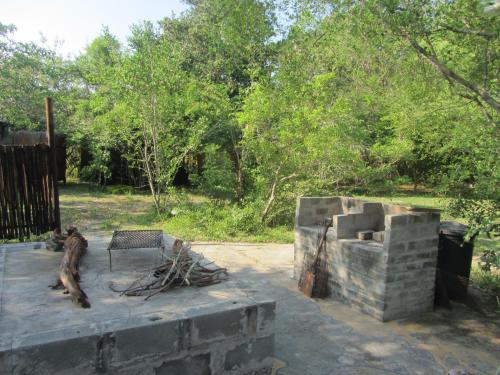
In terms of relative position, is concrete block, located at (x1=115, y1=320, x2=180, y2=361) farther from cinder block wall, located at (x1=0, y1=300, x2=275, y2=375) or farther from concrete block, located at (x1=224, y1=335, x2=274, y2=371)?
concrete block, located at (x1=224, y1=335, x2=274, y2=371)

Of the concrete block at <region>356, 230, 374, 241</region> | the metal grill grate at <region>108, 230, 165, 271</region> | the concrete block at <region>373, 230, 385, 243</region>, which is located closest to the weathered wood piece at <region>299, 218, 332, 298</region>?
the concrete block at <region>356, 230, 374, 241</region>

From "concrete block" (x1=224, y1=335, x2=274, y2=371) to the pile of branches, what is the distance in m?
0.81

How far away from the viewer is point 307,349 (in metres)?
4.03

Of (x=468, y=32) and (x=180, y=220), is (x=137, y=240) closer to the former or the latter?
(x=468, y=32)

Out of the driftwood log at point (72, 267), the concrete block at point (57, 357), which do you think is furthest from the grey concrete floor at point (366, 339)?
the concrete block at point (57, 357)

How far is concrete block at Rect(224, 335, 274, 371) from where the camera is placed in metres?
3.24

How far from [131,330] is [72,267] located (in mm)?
1509

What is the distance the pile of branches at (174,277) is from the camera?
368 centimetres

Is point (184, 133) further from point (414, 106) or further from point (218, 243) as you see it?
point (414, 106)

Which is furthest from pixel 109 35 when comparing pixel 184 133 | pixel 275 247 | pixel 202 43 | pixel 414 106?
pixel 414 106

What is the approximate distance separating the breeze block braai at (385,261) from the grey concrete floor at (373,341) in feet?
0.57

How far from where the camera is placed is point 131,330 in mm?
2836

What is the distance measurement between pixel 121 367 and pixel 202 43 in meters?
16.6

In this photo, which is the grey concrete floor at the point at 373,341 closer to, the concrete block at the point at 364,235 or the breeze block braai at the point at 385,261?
the breeze block braai at the point at 385,261
